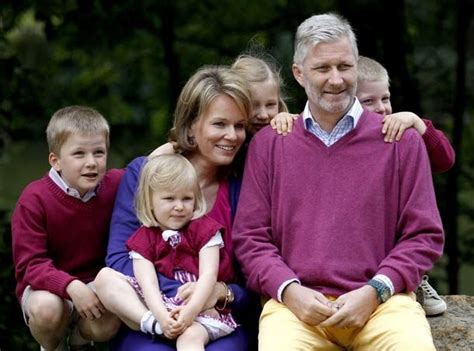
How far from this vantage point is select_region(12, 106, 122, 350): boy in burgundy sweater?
3998 mm

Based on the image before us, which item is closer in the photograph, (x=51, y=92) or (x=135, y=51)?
(x=51, y=92)

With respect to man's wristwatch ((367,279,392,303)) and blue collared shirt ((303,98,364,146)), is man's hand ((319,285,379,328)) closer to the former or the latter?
man's wristwatch ((367,279,392,303))

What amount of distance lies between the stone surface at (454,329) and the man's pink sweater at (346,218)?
1.98 feet

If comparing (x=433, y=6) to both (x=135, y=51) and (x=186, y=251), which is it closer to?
(x=135, y=51)

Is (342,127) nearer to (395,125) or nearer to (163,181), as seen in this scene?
(395,125)

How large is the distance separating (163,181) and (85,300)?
1.69ft

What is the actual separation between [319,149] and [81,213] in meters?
0.93

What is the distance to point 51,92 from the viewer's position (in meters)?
7.10

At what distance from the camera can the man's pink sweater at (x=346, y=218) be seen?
3857 millimetres

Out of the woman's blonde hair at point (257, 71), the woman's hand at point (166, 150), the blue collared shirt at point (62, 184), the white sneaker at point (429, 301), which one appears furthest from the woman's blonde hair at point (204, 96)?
the white sneaker at point (429, 301)

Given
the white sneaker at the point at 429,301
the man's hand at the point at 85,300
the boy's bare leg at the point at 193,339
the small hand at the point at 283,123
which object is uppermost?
the small hand at the point at 283,123

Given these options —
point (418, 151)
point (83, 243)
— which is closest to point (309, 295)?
point (418, 151)

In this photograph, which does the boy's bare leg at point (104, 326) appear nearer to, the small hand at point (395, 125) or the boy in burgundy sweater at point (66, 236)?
the boy in burgundy sweater at point (66, 236)

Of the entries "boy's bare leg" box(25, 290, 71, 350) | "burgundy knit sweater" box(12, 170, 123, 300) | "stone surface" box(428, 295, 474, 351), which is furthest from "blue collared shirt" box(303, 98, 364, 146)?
"boy's bare leg" box(25, 290, 71, 350)
